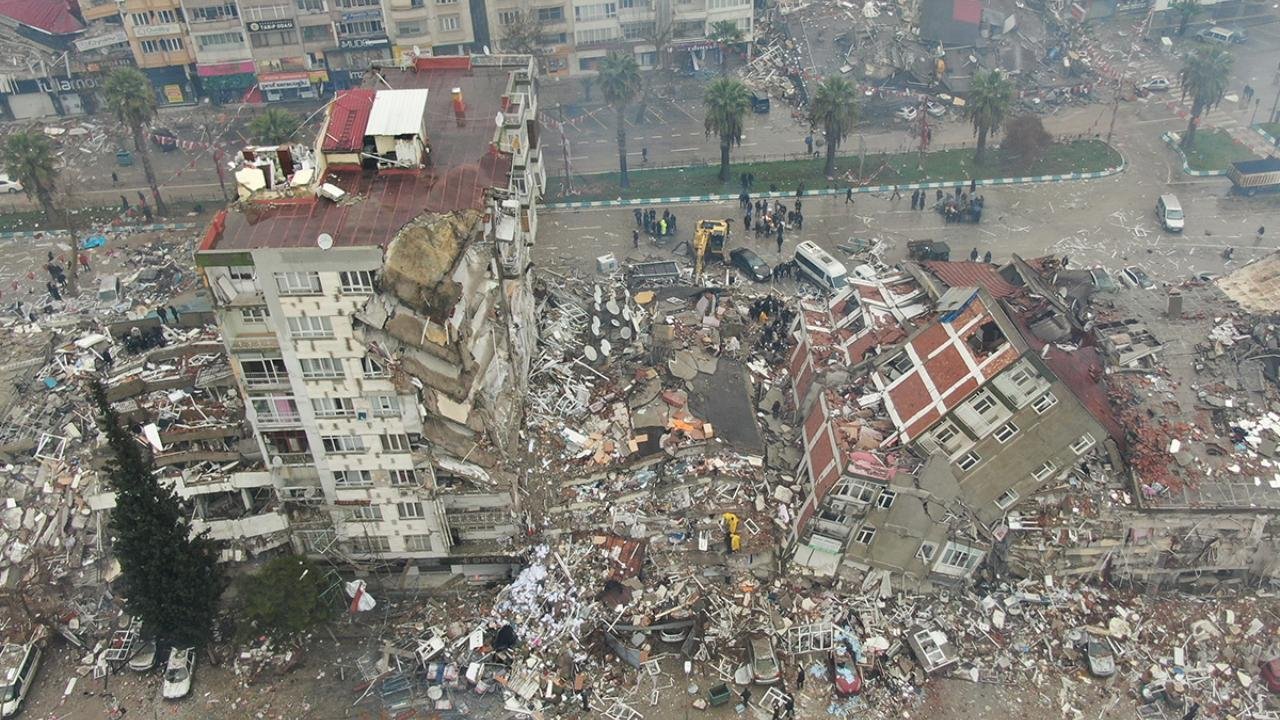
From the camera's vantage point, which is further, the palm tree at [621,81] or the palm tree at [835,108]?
the palm tree at [621,81]

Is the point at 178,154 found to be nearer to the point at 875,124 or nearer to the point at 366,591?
the point at 366,591

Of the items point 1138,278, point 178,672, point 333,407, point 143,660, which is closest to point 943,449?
point 333,407

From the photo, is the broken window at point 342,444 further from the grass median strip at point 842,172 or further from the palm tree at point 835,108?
the palm tree at point 835,108

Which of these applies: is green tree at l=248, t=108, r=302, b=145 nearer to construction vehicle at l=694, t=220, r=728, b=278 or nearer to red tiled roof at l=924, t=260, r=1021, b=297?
construction vehicle at l=694, t=220, r=728, b=278

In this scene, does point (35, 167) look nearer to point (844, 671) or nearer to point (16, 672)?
point (16, 672)

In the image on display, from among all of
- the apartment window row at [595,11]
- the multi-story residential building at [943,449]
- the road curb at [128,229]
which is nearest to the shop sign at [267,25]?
the road curb at [128,229]

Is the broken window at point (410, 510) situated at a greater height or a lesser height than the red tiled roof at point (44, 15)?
lesser
